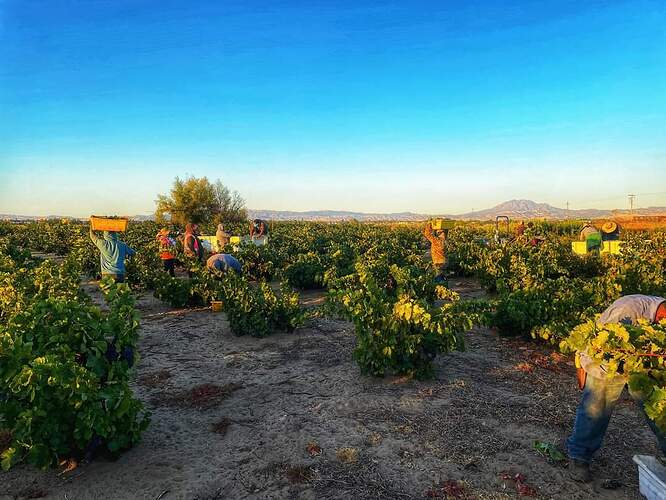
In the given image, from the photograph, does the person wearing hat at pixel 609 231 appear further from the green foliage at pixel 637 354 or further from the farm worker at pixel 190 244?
the farm worker at pixel 190 244

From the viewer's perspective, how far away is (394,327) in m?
5.52

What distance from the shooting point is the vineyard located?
→ 347 centimetres

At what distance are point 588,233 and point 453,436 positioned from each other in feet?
36.3

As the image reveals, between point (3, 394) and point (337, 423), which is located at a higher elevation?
point (3, 394)

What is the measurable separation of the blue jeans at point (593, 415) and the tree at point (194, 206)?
4306 cm

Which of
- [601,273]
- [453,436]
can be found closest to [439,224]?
[601,273]

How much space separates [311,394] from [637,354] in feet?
11.2

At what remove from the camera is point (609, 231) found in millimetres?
13531

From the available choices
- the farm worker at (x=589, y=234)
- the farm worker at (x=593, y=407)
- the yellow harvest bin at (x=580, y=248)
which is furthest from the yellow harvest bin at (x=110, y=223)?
the farm worker at (x=589, y=234)

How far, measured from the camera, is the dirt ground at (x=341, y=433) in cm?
355

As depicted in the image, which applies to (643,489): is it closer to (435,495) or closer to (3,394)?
(435,495)

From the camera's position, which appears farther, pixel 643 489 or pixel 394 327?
pixel 394 327

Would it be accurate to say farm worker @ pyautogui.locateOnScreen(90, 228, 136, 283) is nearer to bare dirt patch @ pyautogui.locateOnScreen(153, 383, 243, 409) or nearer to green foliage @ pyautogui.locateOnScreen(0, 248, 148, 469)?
bare dirt patch @ pyautogui.locateOnScreen(153, 383, 243, 409)

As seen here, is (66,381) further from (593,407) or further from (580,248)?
(580,248)
